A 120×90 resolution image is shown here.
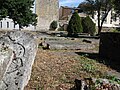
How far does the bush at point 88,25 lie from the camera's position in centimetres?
3472

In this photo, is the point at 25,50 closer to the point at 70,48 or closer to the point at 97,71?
the point at 97,71

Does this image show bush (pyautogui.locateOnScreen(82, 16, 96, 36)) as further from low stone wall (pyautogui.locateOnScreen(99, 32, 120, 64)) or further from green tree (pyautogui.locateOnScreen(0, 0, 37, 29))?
low stone wall (pyautogui.locateOnScreen(99, 32, 120, 64))

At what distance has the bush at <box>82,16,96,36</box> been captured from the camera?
3472 cm

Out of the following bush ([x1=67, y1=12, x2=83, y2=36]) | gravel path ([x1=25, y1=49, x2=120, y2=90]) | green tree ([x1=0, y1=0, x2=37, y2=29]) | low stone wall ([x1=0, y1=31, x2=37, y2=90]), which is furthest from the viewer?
green tree ([x1=0, y1=0, x2=37, y2=29])

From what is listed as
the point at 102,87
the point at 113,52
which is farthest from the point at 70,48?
the point at 102,87

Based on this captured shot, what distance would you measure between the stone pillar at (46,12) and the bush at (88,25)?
2495 cm

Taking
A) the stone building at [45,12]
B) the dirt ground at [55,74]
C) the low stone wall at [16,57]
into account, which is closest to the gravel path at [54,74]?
the dirt ground at [55,74]

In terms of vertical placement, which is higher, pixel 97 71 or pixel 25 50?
pixel 25 50

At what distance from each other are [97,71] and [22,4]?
99.5 ft

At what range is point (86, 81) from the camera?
548 cm

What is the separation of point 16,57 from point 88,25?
30121 millimetres

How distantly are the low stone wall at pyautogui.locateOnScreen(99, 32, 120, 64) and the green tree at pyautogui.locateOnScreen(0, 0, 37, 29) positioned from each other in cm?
2486

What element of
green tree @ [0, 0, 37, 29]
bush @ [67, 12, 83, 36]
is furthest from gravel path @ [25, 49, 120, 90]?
green tree @ [0, 0, 37, 29]

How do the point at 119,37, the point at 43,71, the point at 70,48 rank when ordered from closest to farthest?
the point at 43,71 → the point at 119,37 → the point at 70,48
